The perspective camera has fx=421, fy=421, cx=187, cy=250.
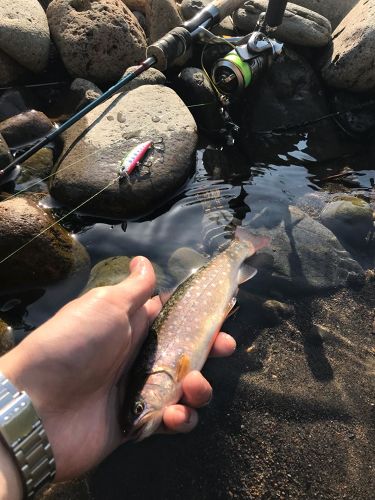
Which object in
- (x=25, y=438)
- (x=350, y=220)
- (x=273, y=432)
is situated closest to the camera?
(x=25, y=438)

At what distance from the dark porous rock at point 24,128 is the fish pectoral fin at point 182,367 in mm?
4725

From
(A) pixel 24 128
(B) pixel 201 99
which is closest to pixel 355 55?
(B) pixel 201 99

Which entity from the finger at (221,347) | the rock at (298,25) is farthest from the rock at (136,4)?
the finger at (221,347)

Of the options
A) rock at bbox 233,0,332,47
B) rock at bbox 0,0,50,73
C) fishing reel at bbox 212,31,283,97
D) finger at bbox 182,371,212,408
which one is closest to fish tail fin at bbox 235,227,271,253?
finger at bbox 182,371,212,408

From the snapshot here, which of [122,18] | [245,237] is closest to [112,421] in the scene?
[245,237]

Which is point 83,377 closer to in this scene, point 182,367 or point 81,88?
point 182,367

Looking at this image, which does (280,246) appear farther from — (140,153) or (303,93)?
(303,93)

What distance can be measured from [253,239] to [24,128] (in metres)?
3.99

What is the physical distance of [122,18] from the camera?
7418 mm

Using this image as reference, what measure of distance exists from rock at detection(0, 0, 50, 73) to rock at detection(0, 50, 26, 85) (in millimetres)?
82

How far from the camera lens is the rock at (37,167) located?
597 cm

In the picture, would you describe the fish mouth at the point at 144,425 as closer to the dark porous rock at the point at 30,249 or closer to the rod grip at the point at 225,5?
the dark porous rock at the point at 30,249

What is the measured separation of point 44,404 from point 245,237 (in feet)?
9.61

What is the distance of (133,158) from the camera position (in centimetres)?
558
